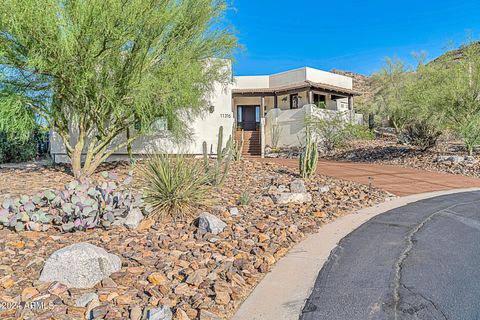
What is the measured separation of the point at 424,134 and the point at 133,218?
17.0 m

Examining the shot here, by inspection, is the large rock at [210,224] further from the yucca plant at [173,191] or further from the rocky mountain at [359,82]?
the rocky mountain at [359,82]

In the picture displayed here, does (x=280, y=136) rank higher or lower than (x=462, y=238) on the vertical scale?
higher

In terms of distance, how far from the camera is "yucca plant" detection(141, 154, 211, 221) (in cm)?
584

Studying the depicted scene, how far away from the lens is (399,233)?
5.55 meters

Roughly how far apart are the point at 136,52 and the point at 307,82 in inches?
716

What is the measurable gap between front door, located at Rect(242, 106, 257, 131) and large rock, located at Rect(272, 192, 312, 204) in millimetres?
21012

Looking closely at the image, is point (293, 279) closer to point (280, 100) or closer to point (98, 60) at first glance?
point (98, 60)

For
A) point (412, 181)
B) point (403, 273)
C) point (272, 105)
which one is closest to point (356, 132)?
point (272, 105)

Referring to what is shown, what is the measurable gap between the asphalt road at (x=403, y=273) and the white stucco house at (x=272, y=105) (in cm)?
1057

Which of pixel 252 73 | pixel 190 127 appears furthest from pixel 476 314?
pixel 252 73

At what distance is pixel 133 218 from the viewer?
5.39 m

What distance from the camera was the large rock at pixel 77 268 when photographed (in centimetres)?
354

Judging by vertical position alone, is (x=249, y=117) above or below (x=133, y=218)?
above

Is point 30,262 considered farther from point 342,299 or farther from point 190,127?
point 190,127
